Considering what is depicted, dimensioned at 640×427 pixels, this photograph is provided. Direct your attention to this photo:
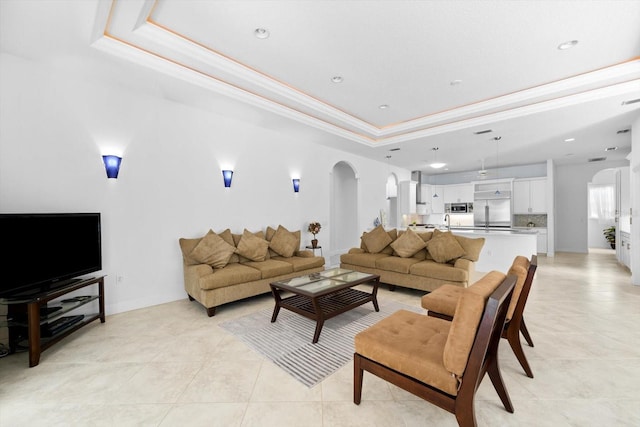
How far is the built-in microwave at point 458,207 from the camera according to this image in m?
9.72

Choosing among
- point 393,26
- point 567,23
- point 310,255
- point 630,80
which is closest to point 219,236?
point 310,255

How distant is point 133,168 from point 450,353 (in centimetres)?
419

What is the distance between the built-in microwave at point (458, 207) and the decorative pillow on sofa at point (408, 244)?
6285 mm

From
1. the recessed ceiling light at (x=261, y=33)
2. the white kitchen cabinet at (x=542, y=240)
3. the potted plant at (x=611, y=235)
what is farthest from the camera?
the potted plant at (x=611, y=235)

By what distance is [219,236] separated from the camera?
420cm

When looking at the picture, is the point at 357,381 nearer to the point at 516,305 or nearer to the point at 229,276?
the point at 516,305

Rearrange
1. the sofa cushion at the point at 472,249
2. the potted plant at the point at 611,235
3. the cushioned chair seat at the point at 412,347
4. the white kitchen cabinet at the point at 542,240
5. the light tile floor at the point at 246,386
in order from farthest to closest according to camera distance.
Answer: the potted plant at the point at 611,235 → the white kitchen cabinet at the point at 542,240 → the sofa cushion at the point at 472,249 → the light tile floor at the point at 246,386 → the cushioned chair seat at the point at 412,347

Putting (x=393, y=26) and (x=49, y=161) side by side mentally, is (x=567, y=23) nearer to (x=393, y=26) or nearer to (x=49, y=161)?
(x=393, y=26)

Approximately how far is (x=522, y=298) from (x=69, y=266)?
4322mm

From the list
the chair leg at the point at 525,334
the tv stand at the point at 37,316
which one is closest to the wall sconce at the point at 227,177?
the tv stand at the point at 37,316

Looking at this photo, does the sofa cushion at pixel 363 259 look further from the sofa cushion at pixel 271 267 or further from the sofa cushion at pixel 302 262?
the sofa cushion at pixel 271 267

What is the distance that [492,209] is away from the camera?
9.08 metres

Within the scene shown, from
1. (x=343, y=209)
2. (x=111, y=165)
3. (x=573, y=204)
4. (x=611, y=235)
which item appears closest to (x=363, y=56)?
(x=111, y=165)

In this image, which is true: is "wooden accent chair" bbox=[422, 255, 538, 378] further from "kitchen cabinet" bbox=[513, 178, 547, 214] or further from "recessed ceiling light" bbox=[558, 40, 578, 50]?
"kitchen cabinet" bbox=[513, 178, 547, 214]
